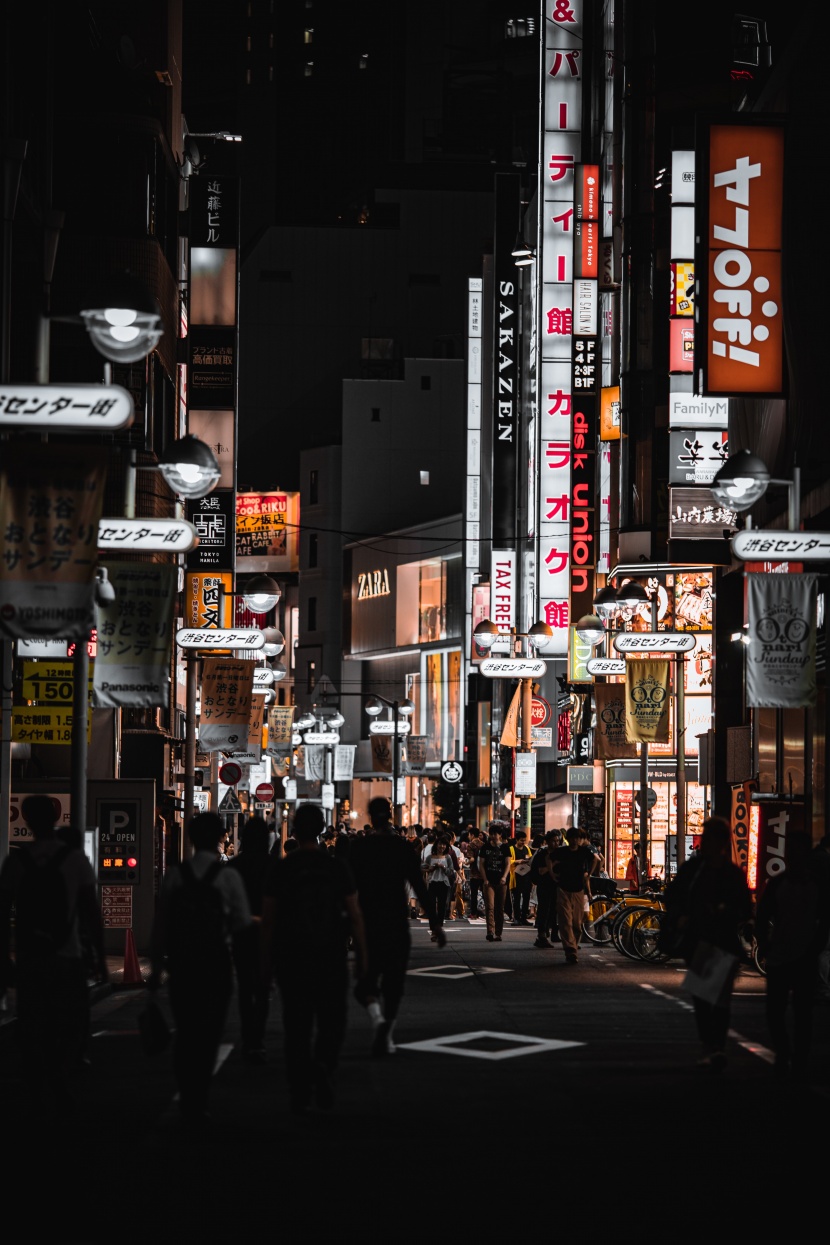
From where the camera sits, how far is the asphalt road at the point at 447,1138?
8773mm

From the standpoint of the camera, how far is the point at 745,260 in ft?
83.7

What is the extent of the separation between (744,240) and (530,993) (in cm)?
1055

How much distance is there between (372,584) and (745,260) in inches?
2861

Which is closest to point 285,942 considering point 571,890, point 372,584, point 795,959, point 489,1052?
point 795,959

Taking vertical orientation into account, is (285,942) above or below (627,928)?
above

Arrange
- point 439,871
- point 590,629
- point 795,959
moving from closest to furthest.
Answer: point 795,959
point 439,871
point 590,629

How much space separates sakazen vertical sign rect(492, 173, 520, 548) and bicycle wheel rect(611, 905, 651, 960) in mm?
37041

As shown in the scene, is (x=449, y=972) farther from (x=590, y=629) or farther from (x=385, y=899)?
(x=590, y=629)

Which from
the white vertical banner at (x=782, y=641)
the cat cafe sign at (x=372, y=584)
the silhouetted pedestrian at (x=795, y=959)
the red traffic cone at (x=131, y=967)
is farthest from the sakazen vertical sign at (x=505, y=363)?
the silhouetted pedestrian at (x=795, y=959)

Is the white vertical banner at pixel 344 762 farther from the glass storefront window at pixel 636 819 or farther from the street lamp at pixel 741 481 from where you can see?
the street lamp at pixel 741 481

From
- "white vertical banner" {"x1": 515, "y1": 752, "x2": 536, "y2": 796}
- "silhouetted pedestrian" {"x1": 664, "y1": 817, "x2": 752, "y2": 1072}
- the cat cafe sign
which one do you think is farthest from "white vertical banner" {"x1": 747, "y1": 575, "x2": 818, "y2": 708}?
the cat cafe sign

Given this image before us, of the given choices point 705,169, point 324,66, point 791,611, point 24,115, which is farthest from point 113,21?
point 324,66

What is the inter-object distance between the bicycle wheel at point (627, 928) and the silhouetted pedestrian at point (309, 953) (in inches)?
654

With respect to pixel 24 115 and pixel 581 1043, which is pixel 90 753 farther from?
pixel 581 1043
